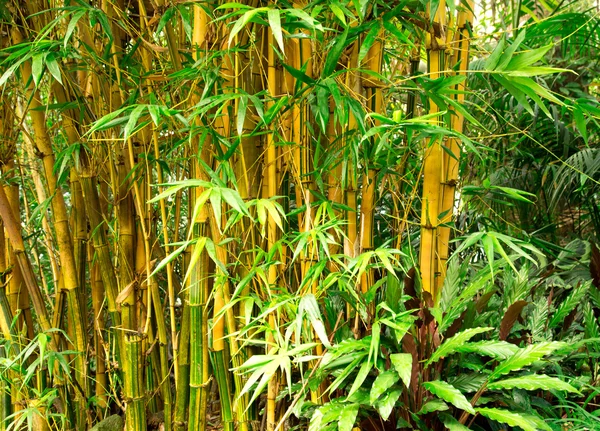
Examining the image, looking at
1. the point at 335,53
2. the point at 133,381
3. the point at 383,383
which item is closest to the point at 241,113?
the point at 335,53

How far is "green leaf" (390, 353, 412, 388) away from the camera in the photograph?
111cm

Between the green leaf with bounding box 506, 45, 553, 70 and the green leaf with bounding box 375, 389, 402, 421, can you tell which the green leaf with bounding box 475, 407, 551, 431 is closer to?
the green leaf with bounding box 375, 389, 402, 421

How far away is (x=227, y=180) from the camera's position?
1233 millimetres

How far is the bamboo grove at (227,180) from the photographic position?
1.12 metres

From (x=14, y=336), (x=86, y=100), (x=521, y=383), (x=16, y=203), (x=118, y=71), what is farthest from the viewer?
(x=16, y=203)

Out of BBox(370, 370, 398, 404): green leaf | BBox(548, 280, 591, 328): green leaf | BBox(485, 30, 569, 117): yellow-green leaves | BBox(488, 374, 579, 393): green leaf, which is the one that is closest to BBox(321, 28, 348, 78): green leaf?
BBox(485, 30, 569, 117): yellow-green leaves

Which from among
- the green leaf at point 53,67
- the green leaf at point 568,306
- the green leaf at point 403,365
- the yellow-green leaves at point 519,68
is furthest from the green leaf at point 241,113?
the green leaf at point 568,306

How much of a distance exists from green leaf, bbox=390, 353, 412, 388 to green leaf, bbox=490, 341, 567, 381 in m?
0.19

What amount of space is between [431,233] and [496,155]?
146 centimetres

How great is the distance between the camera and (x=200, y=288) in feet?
4.37

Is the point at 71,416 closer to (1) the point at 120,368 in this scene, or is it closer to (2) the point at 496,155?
(1) the point at 120,368

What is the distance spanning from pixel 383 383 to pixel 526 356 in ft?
0.98

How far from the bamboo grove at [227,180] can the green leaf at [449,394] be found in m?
0.21

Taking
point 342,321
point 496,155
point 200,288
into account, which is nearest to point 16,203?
point 200,288
